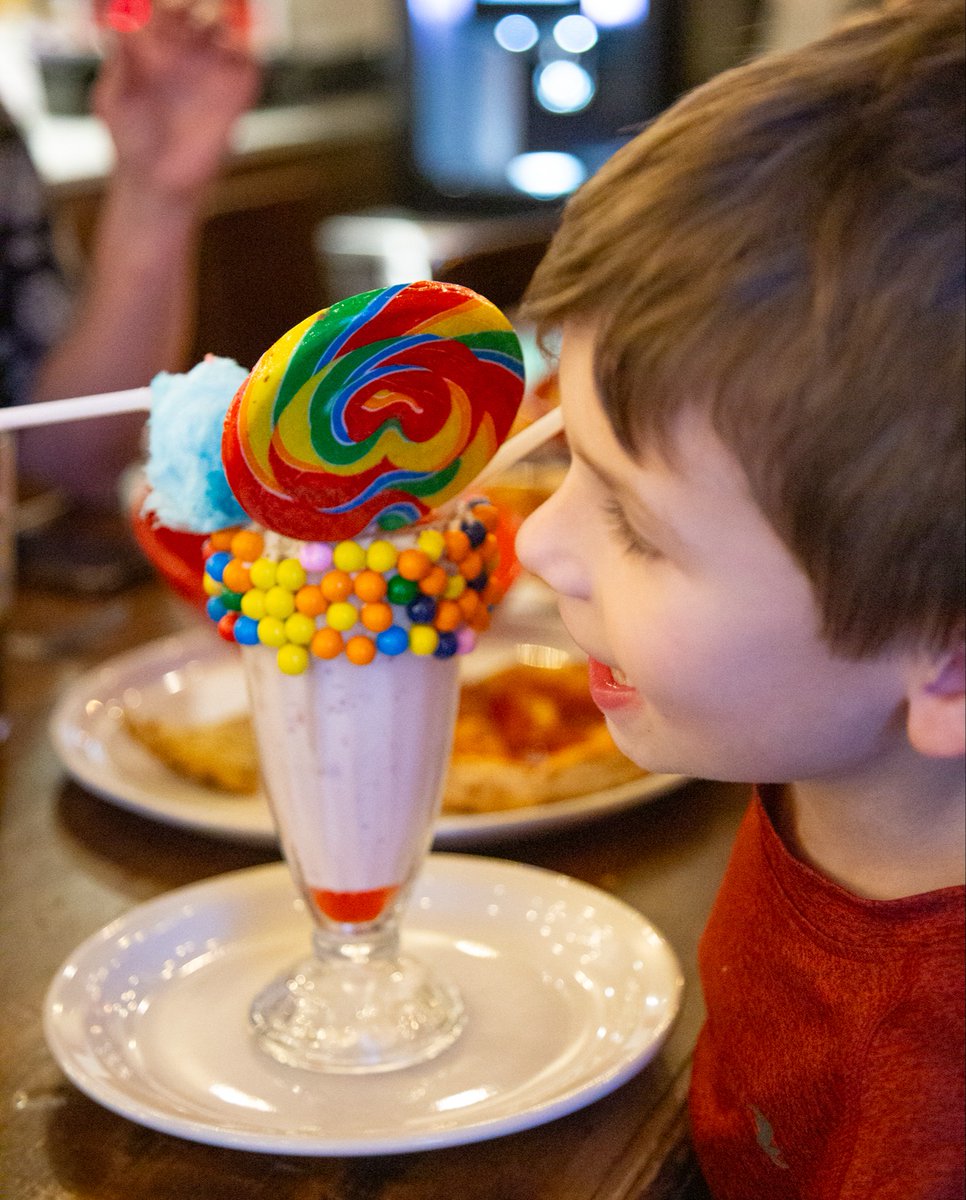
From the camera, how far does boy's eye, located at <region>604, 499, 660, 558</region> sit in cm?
59

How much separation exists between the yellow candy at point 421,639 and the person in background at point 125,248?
978mm

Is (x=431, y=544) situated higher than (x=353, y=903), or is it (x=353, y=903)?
(x=431, y=544)

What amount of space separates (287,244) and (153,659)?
83.1 inches

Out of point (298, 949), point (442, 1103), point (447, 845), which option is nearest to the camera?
point (442, 1103)

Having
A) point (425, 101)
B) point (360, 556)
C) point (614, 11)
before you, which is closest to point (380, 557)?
point (360, 556)

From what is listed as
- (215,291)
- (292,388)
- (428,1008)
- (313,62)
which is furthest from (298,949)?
(313,62)

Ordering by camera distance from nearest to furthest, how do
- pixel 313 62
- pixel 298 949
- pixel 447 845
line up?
pixel 298 949
pixel 447 845
pixel 313 62

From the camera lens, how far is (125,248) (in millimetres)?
1827

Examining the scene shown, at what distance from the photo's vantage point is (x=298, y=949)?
33.2 inches

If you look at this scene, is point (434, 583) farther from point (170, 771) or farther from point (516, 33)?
point (516, 33)

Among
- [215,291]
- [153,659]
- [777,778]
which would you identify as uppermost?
[777,778]

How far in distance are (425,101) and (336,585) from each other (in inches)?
157

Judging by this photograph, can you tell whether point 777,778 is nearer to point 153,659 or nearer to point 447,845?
point 447,845

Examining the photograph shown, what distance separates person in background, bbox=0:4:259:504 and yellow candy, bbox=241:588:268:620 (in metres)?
0.96
